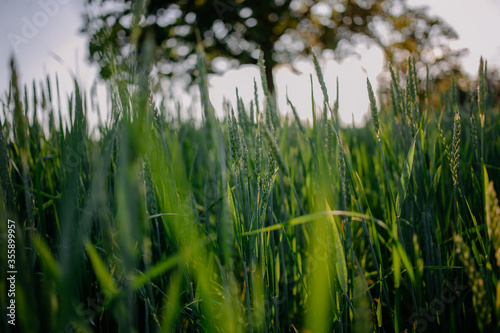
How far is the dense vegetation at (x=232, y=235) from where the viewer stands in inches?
12.2

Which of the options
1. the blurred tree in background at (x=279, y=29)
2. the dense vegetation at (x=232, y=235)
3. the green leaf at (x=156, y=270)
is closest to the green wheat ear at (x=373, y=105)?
the dense vegetation at (x=232, y=235)

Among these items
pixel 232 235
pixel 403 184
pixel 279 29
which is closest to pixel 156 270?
pixel 232 235

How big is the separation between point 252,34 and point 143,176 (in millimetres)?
11586

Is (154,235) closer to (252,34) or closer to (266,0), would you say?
(252,34)

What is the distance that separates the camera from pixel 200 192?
1.28 metres

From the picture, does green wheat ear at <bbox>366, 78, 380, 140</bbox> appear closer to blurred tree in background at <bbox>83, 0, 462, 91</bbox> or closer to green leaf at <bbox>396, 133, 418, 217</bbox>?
green leaf at <bbox>396, 133, 418, 217</bbox>

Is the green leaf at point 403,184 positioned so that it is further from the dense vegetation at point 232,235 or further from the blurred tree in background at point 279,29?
the blurred tree in background at point 279,29

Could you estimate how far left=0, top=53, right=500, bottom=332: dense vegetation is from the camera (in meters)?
0.31

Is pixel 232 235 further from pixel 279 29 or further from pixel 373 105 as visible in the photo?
pixel 279 29

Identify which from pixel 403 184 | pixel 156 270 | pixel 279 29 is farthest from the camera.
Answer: pixel 279 29

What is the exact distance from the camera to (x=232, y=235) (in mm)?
438

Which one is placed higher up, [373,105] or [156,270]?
[373,105]

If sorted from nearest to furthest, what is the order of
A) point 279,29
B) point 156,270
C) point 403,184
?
point 156,270
point 403,184
point 279,29

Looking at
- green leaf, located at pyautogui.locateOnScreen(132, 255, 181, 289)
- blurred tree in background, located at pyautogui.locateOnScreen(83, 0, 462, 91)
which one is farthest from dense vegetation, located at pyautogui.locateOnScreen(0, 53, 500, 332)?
blurred tree in background, located at pyautogui.locateOnScreen(83, 0, 462, 91)
